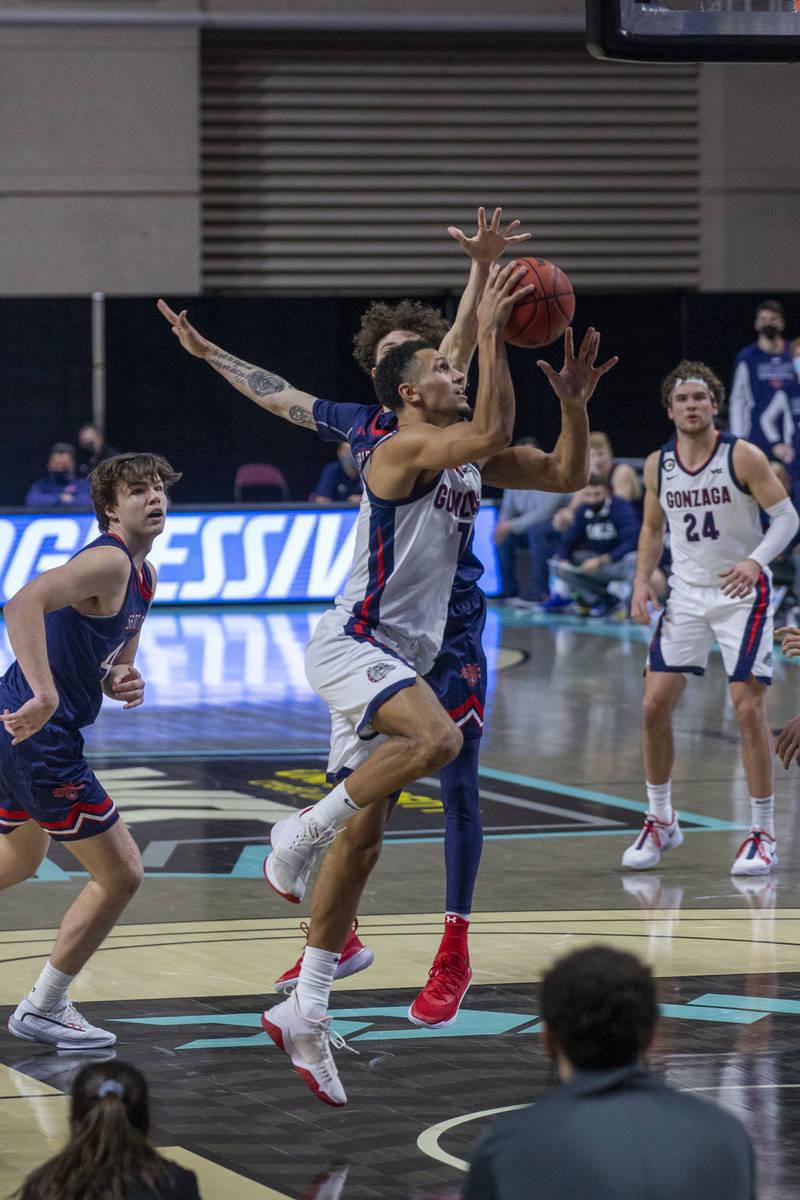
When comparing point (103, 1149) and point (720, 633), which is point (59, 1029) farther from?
point (720, 633)

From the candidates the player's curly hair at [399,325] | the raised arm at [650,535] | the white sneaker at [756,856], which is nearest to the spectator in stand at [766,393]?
the raised arm at [650,535]

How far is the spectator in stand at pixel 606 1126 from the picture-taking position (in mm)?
2477

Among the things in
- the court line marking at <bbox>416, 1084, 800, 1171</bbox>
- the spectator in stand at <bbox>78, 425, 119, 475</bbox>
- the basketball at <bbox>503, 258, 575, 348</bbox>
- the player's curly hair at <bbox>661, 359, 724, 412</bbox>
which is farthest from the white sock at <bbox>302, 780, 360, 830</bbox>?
the spectator in stand at <bbox>78, 425, 119, 475</bbox>

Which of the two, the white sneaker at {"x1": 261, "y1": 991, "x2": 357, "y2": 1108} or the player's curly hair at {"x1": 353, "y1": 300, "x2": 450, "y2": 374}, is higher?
the player's curly hair at {"x1": 353, "y1": 300, "x2": 450, "y2": 374}

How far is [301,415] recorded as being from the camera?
6574 millimetres

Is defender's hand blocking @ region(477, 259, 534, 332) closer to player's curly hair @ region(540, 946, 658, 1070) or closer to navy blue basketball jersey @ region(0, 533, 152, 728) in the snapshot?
navy blue basketball jersey @ region(0, 533, 152, 728)

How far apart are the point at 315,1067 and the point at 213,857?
336 centimetres

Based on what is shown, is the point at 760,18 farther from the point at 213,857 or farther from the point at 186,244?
the point at 186,244

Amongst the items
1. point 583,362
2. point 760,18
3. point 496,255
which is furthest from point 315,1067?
point 760,18

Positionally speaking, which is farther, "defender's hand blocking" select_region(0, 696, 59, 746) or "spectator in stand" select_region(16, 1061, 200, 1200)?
"defender's hand blocking" select_region(0, 696, 59, 746)

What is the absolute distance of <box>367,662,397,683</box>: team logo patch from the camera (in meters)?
5.37

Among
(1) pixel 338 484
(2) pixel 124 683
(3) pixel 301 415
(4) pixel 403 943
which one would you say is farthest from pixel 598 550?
(2) pixel 124 683

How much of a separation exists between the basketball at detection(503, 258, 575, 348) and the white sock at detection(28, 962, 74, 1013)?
2280 millimetres

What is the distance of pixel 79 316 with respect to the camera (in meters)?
23.0
